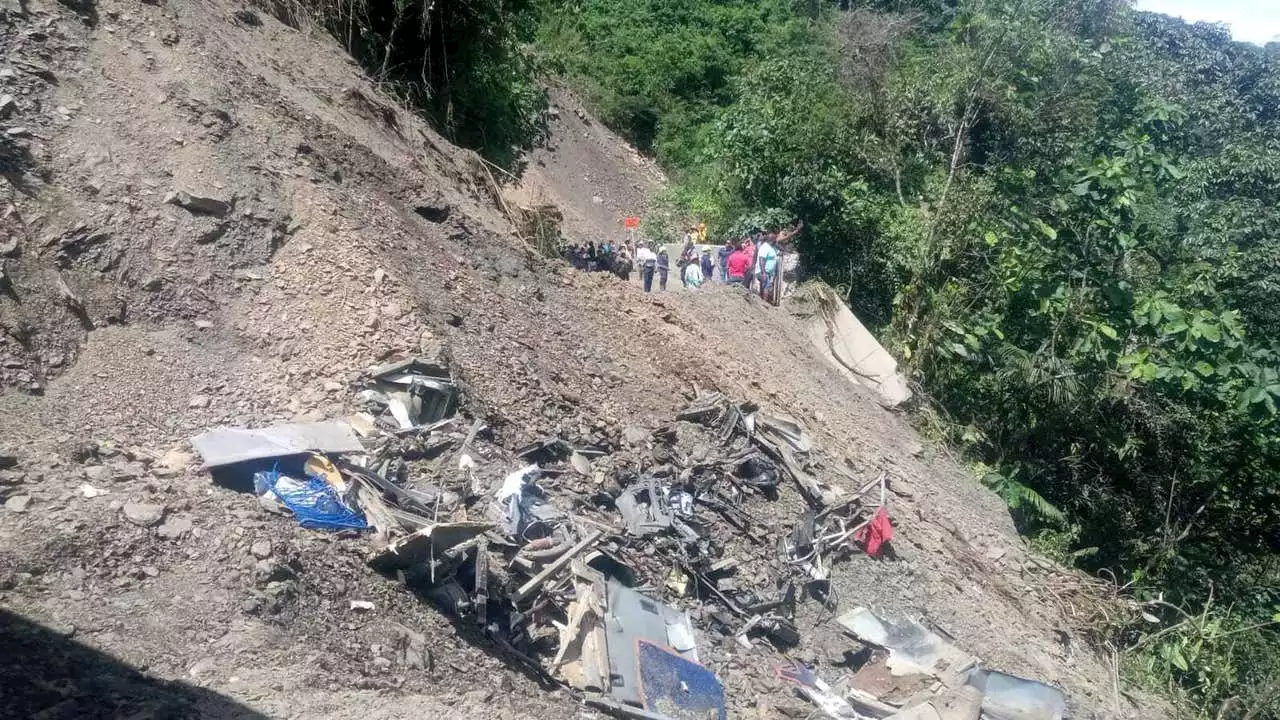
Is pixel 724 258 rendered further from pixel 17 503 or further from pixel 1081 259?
pixel 17 503

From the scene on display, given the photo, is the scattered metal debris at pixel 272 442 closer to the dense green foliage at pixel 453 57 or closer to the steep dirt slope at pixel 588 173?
the dense green foliage at pixel 453 57

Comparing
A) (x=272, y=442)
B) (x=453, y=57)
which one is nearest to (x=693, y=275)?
(x=453, y=57)

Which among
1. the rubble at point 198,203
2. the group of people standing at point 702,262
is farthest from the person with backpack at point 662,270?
the rubble at point 198,203

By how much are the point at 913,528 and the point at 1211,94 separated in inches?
535

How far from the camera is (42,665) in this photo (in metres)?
4.17

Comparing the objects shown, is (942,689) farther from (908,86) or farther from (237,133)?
(908,86)

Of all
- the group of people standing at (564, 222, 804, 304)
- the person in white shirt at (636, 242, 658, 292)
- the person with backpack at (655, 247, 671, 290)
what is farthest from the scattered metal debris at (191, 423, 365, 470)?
the person with backpack at (655, 247, 671, 290)

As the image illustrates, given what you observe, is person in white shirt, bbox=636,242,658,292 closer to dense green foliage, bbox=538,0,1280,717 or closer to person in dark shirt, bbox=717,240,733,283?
person in dark shirt, bbox=717,240,733,283

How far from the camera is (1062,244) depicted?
1281 cm

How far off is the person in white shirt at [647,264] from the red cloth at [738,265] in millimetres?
1326

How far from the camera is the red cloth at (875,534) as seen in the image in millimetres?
8992

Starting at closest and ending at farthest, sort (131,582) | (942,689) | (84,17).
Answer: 1. (131,582)
2. (942,689)
3. (84,17)

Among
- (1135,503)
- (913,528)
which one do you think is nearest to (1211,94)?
(1135,503)

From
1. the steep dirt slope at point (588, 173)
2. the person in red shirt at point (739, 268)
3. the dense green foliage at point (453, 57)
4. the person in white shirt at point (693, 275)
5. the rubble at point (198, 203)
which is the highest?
the dense green foliage at point (453, 57)
